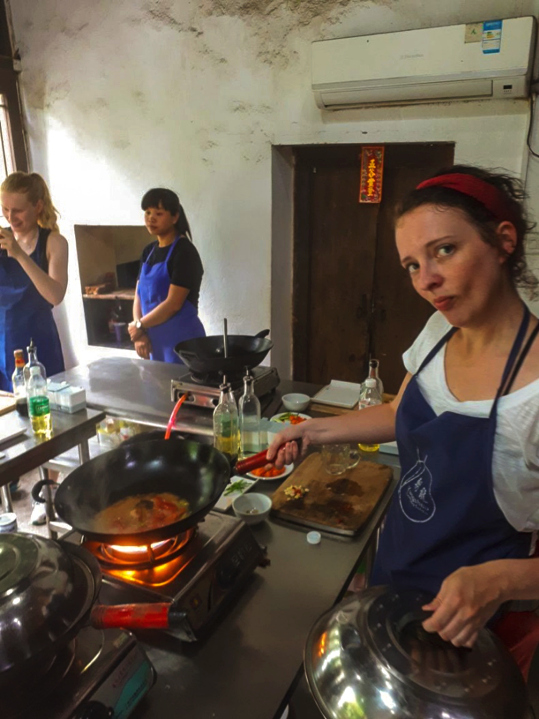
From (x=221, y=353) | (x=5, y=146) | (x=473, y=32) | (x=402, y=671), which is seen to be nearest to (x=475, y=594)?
(x=402, y=671)

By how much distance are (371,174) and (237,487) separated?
2465 mm

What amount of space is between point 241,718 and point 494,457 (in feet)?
2.07

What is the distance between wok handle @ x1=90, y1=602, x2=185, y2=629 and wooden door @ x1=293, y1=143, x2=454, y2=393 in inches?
114

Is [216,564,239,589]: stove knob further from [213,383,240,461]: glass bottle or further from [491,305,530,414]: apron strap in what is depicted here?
[491,305,530,414]: apron strap

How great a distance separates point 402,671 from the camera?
747mm

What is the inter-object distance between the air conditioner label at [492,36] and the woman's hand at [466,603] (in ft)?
8.32

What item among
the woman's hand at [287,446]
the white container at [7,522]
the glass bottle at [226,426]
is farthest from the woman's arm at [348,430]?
the white container at [7,522]

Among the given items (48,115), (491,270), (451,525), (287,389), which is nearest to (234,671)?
(451,525)

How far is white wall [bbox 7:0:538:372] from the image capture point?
2.83 meters

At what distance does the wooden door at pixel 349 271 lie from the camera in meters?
3.42

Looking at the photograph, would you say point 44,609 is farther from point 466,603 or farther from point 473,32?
point 473,32

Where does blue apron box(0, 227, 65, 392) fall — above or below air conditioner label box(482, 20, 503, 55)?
below

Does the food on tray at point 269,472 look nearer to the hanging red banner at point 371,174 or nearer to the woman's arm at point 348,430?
the woman's arm at point 348,430

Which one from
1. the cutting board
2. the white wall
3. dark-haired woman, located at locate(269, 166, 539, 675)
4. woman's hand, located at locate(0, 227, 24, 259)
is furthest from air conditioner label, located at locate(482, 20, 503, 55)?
woman's hand, located at locate(0, 227, 24, 259)
